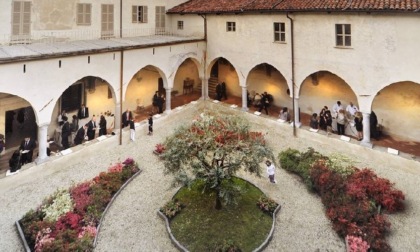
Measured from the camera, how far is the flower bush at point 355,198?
1195 centimetres

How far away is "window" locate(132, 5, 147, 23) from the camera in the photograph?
23.1 m

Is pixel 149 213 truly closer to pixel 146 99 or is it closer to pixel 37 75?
pixel 37 75

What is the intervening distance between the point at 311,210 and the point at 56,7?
1775cm

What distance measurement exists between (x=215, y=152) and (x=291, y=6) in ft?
38.4

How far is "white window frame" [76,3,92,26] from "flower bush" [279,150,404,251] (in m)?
16.0

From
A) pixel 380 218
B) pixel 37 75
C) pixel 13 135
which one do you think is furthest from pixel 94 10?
pixel 380 218

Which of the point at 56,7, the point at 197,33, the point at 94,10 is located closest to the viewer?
the point at 56,7

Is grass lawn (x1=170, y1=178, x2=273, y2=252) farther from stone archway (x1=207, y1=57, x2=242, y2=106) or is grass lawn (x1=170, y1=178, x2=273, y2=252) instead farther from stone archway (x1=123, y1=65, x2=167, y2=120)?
stone archway (x1=207, y1=57, x2=242, y2=106)

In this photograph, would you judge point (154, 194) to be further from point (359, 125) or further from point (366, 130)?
point (359, 125)

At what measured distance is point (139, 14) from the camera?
→ 77.3ft

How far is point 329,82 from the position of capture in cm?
2142

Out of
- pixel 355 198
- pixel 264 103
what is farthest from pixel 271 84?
pixel 355 198

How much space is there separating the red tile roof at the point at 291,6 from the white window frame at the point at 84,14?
7.04 metres

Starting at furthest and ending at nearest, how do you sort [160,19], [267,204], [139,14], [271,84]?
1. [160,19]
2. [271,84]
3. [139,14]
4. [267,204]
